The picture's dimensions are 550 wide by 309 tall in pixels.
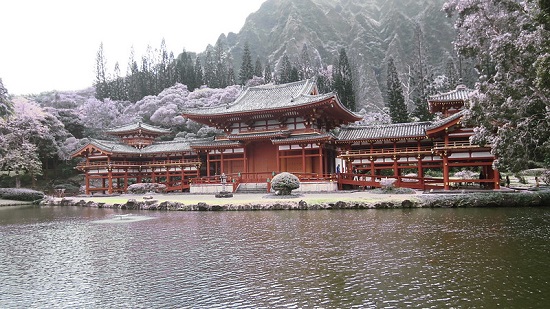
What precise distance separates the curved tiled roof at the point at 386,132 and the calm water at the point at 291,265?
44.2ft

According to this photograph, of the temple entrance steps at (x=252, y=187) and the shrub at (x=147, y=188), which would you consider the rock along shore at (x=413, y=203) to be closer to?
the temple entrance steps at (x=252, y=187)

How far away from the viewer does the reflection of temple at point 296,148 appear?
86.9 ft

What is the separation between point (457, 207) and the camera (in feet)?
62.7

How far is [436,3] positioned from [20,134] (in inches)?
4371

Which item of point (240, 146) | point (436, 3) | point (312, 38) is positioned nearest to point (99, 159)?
point (240, 146)

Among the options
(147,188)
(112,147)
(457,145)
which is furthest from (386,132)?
(112,147)

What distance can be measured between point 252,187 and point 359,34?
9387cm

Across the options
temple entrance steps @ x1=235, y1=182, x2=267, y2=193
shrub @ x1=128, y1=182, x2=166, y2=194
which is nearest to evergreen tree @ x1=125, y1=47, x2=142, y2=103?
shrub @ x1=128, y1=182, x2=166, y2=194

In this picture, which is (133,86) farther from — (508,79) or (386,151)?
(508,79)

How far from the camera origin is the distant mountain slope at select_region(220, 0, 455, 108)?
98750mm

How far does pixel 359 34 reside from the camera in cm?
11375

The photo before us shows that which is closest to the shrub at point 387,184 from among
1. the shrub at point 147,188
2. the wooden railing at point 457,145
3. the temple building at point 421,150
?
the temple building at point 421,150

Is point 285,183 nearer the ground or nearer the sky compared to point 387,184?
nearer the sky

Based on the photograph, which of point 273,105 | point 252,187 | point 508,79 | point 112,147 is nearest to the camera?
point 508,79
